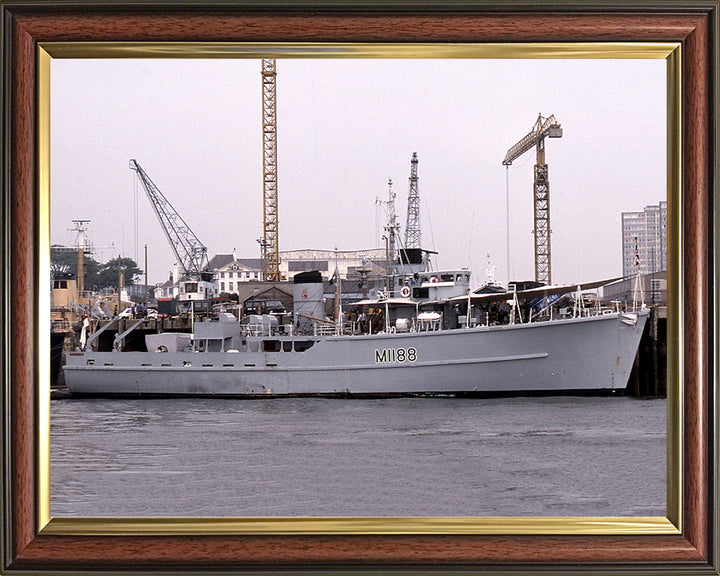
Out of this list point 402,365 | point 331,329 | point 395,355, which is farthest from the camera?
point 331,329

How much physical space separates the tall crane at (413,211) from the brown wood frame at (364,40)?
1.99 meters

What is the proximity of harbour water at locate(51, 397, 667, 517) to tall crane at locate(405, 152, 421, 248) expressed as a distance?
222 cm

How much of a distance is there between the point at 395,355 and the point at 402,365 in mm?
359

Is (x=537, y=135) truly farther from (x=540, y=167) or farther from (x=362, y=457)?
(x=362, y=457)

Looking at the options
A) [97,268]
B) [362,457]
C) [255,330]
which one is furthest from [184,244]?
[255,330]

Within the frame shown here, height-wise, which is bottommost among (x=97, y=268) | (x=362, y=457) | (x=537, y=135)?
(x=362, y=457)

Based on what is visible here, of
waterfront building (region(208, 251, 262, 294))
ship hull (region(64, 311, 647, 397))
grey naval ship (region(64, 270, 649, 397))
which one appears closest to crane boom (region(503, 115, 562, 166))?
waterfront building (region(208, 251, 262, 294))

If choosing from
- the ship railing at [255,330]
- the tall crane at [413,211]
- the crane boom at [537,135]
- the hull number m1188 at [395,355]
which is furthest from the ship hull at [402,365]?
the crane boom at [537,135]

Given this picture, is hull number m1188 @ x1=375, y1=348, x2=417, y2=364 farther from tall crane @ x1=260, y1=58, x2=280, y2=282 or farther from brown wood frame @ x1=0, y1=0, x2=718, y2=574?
brown wood frame @ x1=0, y1=0, x2=718, y2=574

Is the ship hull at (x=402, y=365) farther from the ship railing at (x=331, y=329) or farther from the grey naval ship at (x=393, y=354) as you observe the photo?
the ship railing at (x=331, y=329)

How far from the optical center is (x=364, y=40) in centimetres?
345

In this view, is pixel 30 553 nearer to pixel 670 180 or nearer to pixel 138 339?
pixel 670 180

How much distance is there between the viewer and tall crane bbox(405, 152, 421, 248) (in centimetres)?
589

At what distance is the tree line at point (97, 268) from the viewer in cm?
403
